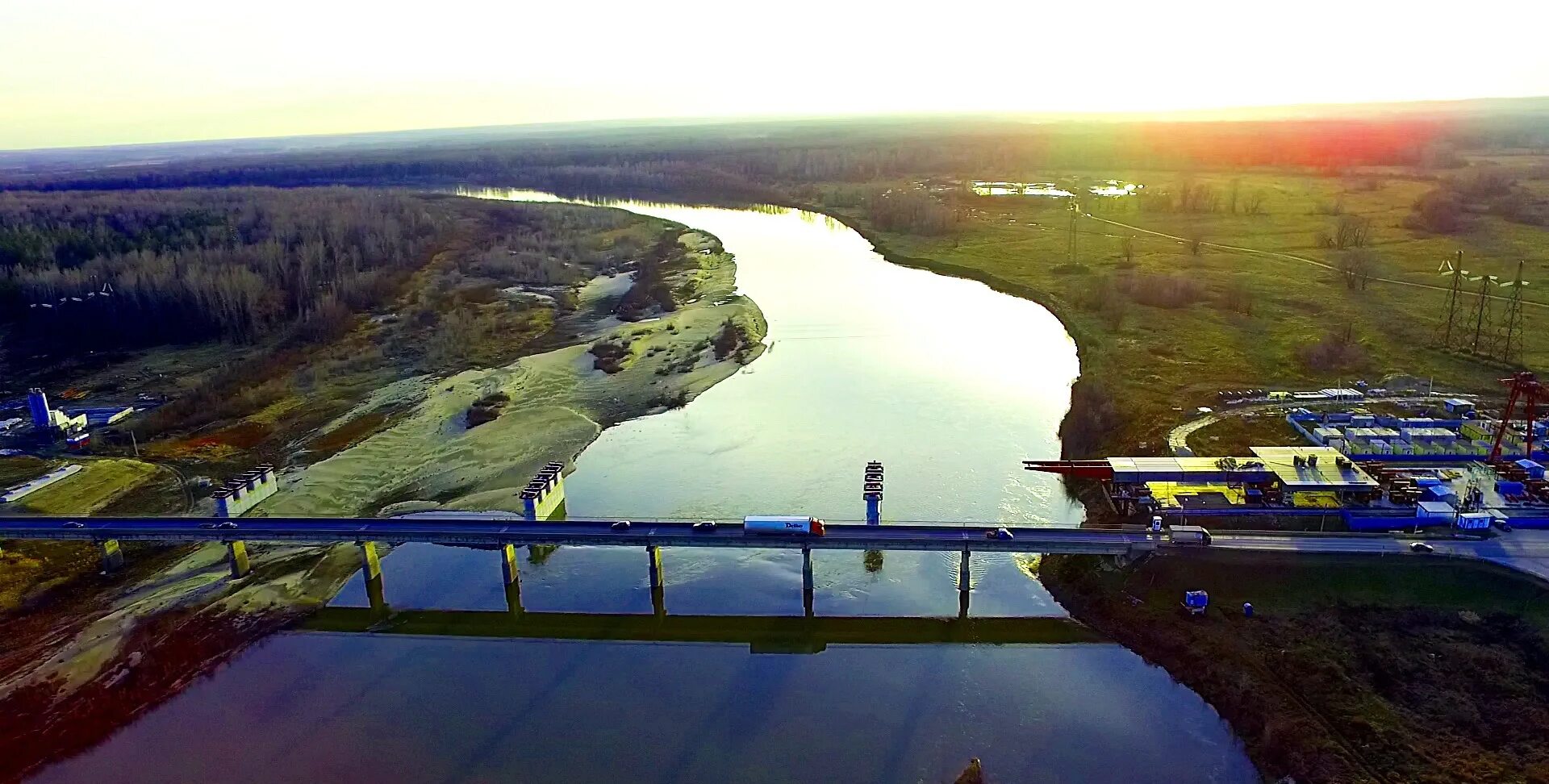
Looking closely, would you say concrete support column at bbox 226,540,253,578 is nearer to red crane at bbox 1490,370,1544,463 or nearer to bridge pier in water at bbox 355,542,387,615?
bridge pier in water at bbox 355,542,387,615

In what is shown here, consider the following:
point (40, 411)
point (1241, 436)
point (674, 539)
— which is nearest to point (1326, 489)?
point (1241, 436)

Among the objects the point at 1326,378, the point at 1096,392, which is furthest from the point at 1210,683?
the point at 1326,378

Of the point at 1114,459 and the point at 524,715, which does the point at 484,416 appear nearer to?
the point at 524,715

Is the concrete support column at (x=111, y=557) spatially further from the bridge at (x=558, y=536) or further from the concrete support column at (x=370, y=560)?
the concrete support column at (x=370, y=560)

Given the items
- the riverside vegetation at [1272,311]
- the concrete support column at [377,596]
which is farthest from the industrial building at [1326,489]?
the concrete support column at [377,596]

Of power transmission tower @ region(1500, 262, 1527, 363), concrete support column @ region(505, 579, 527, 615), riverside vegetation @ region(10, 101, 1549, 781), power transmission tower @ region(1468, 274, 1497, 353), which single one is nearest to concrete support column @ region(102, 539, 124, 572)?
concrete support column @ region(505, 579, 527, 615)

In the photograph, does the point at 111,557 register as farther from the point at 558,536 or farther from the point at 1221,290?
the point at 1221,290
